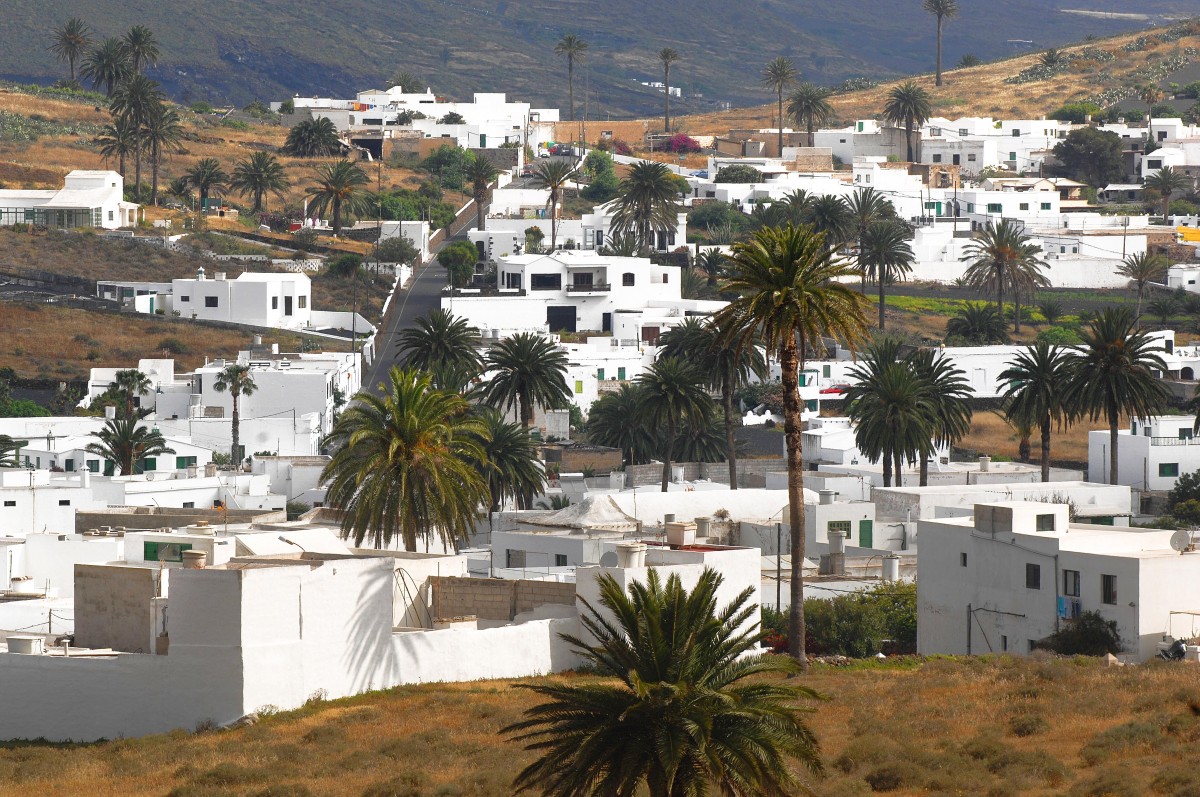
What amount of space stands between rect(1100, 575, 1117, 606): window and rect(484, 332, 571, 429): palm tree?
3799 centimetres

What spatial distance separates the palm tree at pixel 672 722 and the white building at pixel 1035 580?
1803 centimetres

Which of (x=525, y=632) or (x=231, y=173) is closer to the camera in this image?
(x=525, y=632)

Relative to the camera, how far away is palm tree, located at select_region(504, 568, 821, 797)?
81.0 feet

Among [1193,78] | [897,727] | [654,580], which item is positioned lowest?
[897,727]

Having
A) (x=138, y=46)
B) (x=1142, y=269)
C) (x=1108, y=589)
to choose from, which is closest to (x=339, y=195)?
(x=138, y=46)

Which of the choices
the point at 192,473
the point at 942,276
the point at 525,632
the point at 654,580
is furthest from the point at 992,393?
the point at 654,580

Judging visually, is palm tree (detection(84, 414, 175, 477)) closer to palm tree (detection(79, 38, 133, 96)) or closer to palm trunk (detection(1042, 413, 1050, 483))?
palm trunk (detection(1042, 413, 1050, 483))

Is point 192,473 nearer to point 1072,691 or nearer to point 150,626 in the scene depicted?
point 150,626

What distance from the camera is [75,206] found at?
123m

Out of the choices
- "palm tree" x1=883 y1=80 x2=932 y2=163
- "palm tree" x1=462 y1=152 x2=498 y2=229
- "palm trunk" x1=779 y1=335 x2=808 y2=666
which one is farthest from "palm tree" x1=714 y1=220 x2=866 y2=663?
"palm tree" x1=883 y1=80 x2=932 y2=163

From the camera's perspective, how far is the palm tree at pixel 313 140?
480 feet

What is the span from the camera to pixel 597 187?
141500 millimetres

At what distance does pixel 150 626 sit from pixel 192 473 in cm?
3685

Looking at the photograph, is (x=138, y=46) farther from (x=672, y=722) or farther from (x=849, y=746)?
(x=672, y=722)
